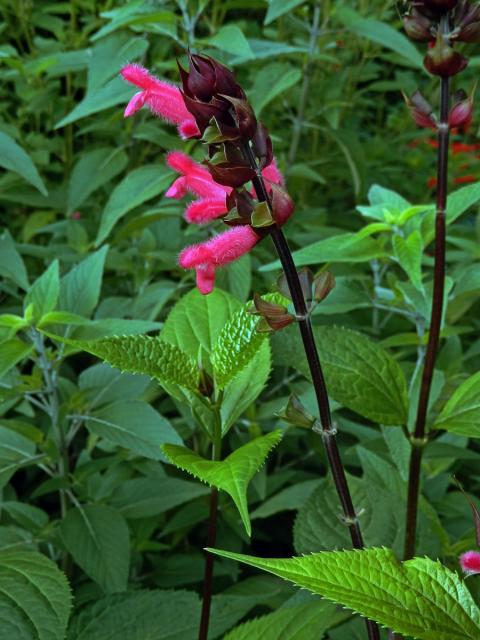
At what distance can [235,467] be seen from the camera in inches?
23.4

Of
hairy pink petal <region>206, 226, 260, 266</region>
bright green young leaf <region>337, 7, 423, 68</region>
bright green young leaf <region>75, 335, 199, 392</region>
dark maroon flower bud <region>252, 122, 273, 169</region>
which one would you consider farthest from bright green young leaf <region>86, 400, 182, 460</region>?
bright green young leaf <region>337, 7, 423, 68</region>

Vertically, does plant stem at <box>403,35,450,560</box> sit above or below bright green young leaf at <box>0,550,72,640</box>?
above

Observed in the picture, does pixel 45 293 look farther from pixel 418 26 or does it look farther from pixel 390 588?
pixel 390 588

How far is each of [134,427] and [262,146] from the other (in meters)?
0.54

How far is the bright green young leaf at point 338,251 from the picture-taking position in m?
1.04

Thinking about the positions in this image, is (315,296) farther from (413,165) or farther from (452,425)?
(413,165)

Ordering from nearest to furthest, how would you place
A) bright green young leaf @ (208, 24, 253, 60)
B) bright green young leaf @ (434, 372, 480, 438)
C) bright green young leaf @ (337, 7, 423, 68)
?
bright green young leaf @ (434, 372, 480, 438)
bright green young leaf @ (208, 24, 253, 60)
bright green young leaf @ (337, 7, 423, 68)

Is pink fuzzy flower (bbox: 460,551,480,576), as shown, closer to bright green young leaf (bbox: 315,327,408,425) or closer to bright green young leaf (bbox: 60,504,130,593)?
bright green young leaf (bbox: 315,327,408,425)

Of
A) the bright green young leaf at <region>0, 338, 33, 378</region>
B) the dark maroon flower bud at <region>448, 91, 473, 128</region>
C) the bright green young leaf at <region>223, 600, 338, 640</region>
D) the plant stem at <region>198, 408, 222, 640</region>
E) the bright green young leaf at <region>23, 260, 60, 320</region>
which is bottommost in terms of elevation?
the bright green young leaf at <region>223, 600, 338, 640</region>

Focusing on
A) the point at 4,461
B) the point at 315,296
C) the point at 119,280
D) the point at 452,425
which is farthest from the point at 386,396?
the point at 119,280

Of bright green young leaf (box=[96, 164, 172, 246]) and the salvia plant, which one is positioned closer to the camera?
the salvia plant

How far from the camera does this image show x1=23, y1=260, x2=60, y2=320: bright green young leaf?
3.51ft

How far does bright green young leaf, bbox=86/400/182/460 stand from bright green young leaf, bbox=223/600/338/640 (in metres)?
0.25

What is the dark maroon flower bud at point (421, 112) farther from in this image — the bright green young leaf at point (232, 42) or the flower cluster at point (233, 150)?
the bright green young leaf at point (232, 42)
